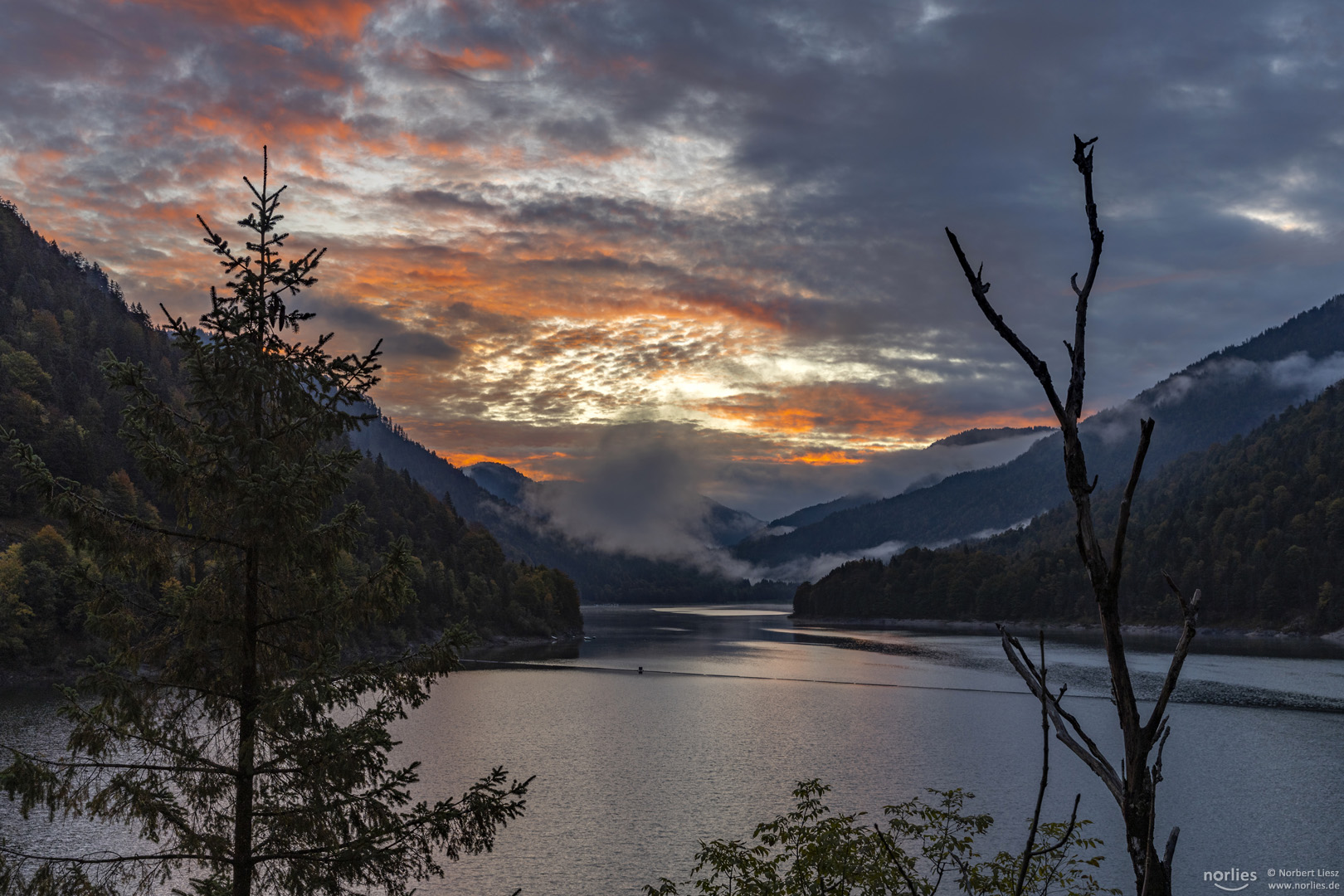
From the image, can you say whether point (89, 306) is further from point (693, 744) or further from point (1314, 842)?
point (1314, 842)

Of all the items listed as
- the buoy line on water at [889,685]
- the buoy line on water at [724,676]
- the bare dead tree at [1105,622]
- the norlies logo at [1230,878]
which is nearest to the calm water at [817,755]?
the norlies logo at [1230,878]

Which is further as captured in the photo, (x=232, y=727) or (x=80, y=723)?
(x=232, y=727)

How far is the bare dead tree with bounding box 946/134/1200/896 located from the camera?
11.3 ft

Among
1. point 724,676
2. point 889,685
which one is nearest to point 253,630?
point 889,685

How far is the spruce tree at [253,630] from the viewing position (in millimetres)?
15930

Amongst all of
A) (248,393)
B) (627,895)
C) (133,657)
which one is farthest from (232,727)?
(627,895)

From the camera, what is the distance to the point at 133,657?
1634cm

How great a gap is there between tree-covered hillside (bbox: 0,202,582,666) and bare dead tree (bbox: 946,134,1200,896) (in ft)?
309

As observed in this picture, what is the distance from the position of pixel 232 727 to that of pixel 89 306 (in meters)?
218

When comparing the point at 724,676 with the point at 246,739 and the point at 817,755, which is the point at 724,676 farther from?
the point at 246,739

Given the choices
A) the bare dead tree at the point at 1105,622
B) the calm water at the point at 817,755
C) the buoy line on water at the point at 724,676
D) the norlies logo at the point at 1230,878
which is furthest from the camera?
the buoy line on water at the point at 724,676

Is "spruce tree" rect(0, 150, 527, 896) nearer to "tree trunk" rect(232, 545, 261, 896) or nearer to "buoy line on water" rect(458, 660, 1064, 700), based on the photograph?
"tree trunk" rect(232, 545, 261, 896)

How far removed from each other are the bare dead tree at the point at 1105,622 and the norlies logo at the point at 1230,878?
4663 cm

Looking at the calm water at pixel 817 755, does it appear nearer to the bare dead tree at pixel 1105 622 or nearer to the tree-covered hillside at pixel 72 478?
the tree-covered hillside at pixel 72 478
